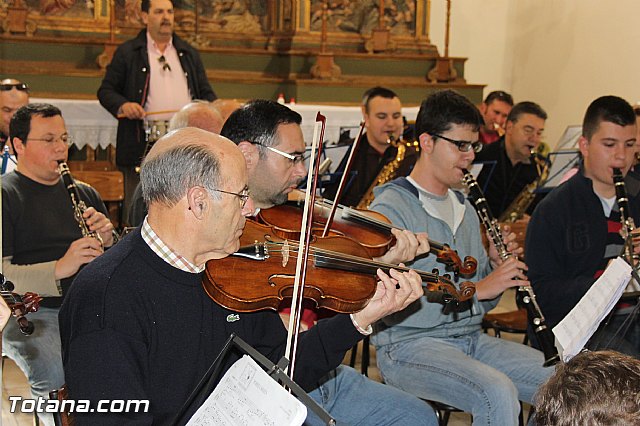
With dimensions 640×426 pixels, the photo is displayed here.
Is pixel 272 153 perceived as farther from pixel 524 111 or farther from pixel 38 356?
pixel 524 111

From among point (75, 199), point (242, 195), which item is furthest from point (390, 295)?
point (75, 199)

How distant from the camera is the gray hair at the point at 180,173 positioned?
200cm

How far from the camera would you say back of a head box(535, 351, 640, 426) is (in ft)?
4.39

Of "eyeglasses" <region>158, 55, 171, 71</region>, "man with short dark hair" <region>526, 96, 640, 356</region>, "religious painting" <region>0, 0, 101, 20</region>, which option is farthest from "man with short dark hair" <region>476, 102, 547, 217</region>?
"religious painting" <region>0, 0, 101, 20</region>

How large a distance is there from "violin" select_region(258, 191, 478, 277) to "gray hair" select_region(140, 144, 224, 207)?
791 mm

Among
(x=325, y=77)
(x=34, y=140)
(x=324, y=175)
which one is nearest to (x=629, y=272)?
(x=324, y=175)

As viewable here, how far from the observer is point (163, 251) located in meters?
2.00

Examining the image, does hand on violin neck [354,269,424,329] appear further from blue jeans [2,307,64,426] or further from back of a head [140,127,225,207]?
blue jeans [2,307,64,426]

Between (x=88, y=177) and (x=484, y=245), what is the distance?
2757 millimetres

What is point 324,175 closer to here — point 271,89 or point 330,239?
point 330,239

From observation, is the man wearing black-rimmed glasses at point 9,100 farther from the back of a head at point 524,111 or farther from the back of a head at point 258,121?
the back of a head at point 524,111

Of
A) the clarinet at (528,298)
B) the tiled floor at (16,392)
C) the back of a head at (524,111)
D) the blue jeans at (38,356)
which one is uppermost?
the back of a head at (524,111)

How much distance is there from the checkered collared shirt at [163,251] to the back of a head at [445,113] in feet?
4.92

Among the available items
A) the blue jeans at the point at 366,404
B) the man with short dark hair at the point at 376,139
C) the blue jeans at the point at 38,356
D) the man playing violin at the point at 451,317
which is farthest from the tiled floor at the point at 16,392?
the blue jeans at the point at 366,404
